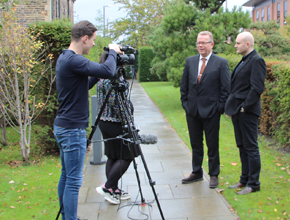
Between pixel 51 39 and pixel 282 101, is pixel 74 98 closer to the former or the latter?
pixel 51 39

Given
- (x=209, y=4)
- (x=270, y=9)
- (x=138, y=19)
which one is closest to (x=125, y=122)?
(x=209, y=4)

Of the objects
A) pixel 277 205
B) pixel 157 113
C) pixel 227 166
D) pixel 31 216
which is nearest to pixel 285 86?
pixel 227 166

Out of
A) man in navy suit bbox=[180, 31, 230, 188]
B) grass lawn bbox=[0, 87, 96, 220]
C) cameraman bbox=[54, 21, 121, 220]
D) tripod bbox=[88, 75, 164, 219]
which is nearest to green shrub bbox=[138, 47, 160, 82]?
grass lawn bbox=[0, 87, 96, 220]

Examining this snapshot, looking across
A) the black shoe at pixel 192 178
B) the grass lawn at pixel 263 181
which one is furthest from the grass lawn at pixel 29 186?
the grass lawn at pixel 263 181

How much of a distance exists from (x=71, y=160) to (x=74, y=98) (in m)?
0.59

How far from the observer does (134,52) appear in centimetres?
367

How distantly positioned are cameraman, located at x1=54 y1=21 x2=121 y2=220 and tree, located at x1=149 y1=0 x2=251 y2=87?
8782 millimetres

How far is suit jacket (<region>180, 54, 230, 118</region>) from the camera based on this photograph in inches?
181

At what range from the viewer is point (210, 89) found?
182 inches

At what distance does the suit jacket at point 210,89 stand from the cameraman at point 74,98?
1.88 m

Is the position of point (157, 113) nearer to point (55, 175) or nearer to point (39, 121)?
point (39, 121)

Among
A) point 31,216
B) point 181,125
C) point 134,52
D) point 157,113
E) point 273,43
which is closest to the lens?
point 134,52

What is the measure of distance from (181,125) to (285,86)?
3897 mm

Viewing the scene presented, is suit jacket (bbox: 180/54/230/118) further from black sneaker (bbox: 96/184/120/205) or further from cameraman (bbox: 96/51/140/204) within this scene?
black sneaker (bbox: 96/184/120/205)
